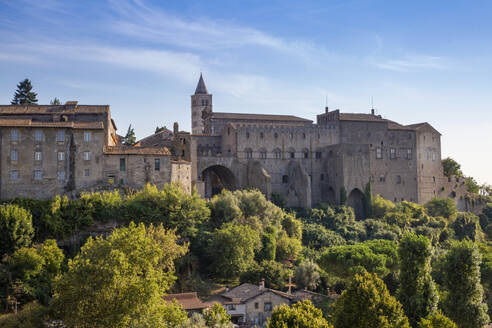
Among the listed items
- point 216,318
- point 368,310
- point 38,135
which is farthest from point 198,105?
point 368,310

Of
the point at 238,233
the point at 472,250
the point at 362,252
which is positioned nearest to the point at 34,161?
the point at 238,233

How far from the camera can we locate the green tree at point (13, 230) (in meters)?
42.0

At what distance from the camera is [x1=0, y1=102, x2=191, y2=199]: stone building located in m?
49.3

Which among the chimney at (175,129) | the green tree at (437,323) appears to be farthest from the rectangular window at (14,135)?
the green tree at (437,323)

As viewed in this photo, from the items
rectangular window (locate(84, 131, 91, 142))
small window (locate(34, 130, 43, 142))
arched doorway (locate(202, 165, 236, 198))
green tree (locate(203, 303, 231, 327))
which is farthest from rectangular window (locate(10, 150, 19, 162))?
green tree (locate(203, 303, 231, 327))

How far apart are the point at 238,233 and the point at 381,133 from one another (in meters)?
32.9

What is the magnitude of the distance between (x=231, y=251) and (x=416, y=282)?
17.9 m

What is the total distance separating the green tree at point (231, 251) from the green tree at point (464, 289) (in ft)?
58.7

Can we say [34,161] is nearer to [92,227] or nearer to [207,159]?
[92,227]

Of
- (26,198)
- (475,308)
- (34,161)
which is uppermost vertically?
(34,161)

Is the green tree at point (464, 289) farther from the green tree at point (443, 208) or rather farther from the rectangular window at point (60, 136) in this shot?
the green tree at point (443, 208)

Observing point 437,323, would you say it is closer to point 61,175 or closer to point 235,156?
point 61,175

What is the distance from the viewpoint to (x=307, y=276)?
1876 inches

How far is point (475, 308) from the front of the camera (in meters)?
34.1
